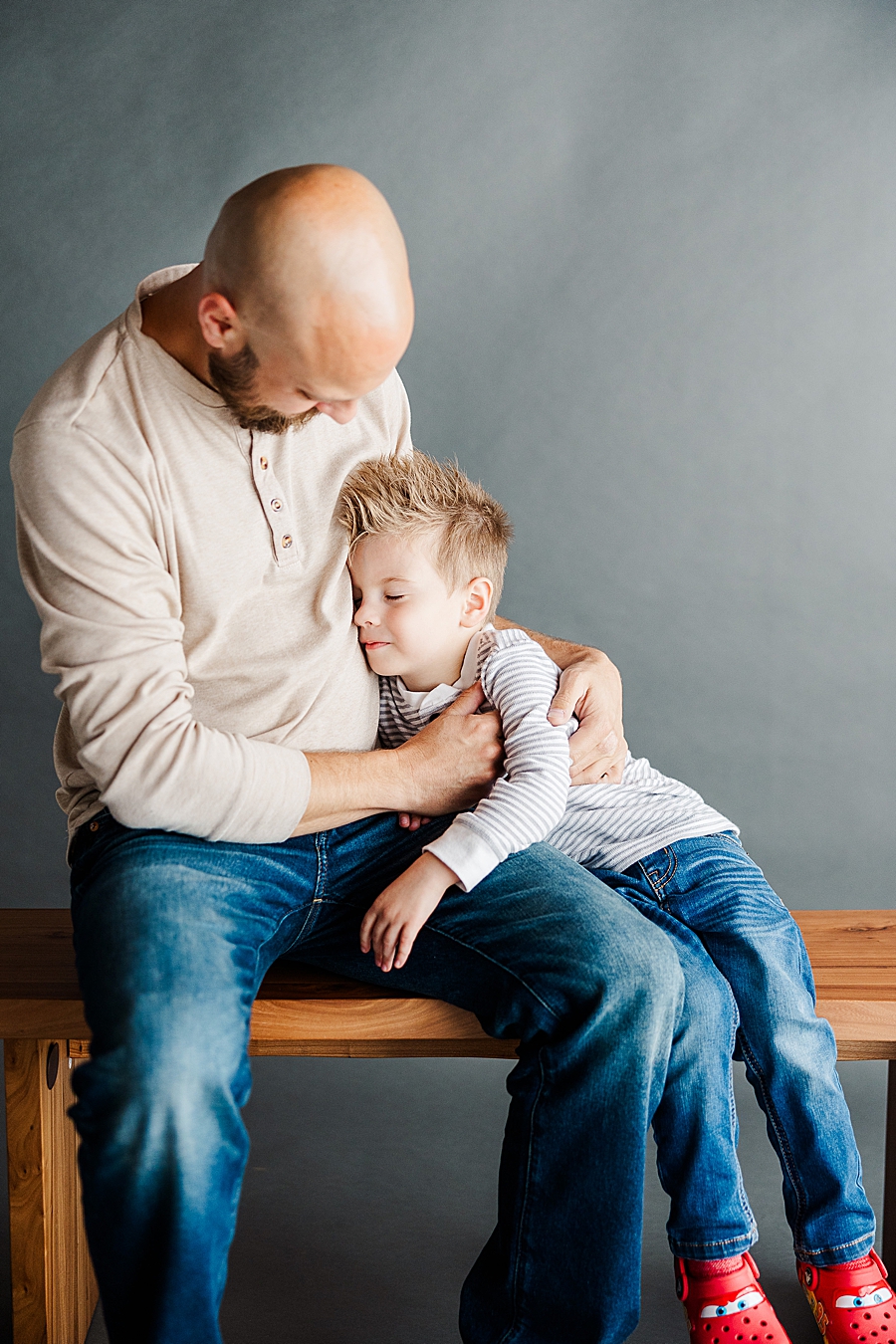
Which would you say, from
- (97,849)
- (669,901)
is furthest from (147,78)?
(669,901)

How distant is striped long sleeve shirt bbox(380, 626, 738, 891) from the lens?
158 centimetres

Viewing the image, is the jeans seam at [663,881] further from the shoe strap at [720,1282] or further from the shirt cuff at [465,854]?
the shoe strap at [720,1282]

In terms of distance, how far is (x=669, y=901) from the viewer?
174cm

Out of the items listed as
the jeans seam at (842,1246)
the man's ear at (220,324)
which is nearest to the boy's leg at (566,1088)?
the jeans seam at (842,1246)

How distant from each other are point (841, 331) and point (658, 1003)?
2.43 metres

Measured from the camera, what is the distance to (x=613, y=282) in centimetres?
321

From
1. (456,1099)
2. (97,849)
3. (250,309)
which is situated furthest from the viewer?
(456,1099)

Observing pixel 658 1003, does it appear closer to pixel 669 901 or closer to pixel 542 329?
pixel 669 901

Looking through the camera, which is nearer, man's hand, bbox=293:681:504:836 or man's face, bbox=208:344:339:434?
man's face, bbox=208:344:339:434

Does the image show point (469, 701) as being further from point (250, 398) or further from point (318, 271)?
point (318, 271)

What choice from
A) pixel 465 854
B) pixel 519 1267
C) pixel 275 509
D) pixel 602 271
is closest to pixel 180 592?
pixel 275 509

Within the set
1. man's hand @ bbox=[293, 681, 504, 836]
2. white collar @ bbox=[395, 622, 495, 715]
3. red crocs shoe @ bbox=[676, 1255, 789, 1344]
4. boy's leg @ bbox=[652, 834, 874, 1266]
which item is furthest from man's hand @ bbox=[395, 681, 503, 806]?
red crocs shoe @ bbox=[676, 1255, 789, 1344]

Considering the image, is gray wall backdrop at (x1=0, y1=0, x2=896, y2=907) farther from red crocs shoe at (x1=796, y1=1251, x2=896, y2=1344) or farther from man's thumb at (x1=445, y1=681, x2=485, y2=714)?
red crocs shoe at (x1=796, y1=1251, x2=896, y2=1344)

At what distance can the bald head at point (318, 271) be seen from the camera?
1.36m
